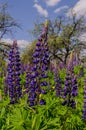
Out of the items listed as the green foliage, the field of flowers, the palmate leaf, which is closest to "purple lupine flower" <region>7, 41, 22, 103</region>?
the field of flowers

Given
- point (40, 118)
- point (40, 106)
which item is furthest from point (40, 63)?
point (40, 118)

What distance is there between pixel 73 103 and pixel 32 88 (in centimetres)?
62

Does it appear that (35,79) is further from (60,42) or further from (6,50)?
(60,42)

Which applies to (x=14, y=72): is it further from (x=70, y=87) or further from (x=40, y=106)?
(x=40, y=106)

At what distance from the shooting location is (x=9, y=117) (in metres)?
3.84

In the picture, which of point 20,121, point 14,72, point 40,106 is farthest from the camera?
point 14,72

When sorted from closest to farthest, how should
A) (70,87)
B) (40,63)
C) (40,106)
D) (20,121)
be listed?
(20,121)
(40,106)
(40,63)
(70,87)

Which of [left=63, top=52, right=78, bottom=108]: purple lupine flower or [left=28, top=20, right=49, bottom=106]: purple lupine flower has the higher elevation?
[left=28, top=20, right=49, bottom=106]: purple lupine flower

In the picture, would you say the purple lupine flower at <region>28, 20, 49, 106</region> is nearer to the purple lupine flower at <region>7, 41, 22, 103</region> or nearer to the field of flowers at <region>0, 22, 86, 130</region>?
the field of flowers at <region>0, 22, 86, 130</region>

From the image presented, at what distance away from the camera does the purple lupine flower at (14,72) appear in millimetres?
5672

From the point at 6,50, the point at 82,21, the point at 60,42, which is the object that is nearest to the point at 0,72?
the point at 6,50

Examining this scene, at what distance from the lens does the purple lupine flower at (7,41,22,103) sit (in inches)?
223

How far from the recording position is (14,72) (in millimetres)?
5766

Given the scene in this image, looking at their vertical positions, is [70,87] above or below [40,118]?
above
